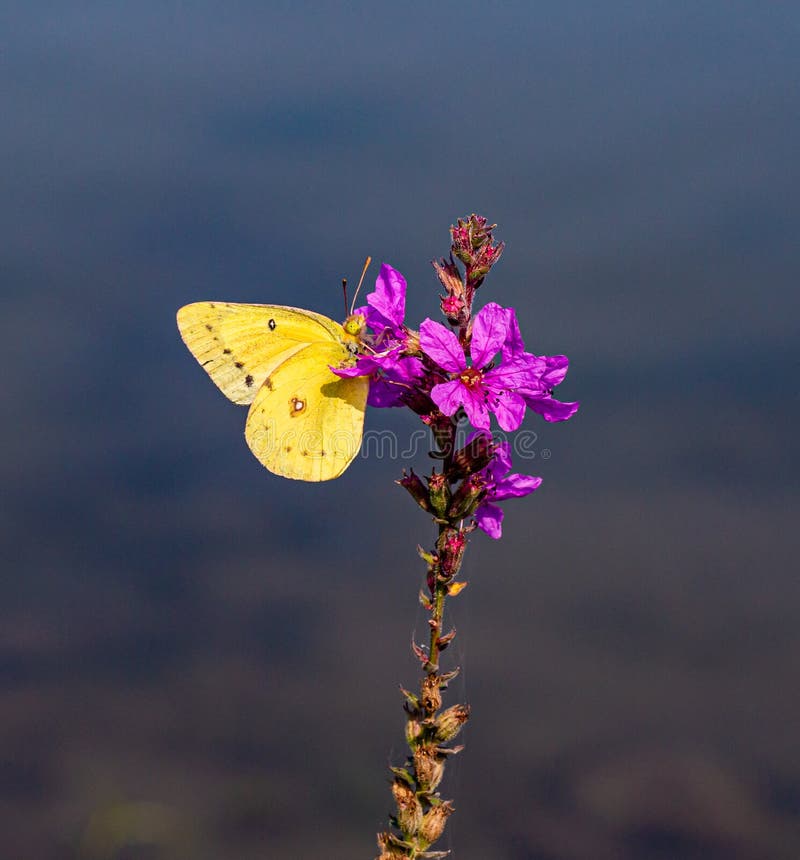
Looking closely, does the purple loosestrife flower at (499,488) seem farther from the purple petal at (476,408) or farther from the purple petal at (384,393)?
the purple petal at (384,393)

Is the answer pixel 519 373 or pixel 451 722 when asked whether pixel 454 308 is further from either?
pixel 451 722

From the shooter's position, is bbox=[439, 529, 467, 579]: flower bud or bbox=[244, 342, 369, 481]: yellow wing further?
bbox=[244, 342, 369, 481]: yellow wing

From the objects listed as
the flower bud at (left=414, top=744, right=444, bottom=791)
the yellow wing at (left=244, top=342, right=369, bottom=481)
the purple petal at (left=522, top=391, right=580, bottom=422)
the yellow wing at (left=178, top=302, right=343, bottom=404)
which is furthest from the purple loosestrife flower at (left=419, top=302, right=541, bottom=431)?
the flower bud at (left=414, top=744, right=444, bottom=791)

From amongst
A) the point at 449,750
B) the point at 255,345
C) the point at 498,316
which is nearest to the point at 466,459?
the point at 498,316

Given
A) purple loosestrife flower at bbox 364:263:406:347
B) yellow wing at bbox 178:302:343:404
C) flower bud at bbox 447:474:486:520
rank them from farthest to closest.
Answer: yellow wing at bbox 178:302:343:404 < purple loosestrife flower at bbox 364:263:406:347 < flower bud at bbox 447:474:486:520

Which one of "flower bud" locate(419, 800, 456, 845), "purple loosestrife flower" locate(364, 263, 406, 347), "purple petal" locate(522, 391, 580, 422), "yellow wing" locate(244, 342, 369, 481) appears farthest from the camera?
"yellow wing" locate(244, 342, 369, 481)

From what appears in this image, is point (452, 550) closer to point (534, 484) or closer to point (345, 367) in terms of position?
point (534, 484)

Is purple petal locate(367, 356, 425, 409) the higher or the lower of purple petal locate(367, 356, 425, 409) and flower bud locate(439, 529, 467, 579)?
the higher

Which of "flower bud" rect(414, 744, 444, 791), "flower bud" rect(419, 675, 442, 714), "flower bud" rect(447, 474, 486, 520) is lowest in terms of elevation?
"flower bud" rect(414, 744, 444, 791)

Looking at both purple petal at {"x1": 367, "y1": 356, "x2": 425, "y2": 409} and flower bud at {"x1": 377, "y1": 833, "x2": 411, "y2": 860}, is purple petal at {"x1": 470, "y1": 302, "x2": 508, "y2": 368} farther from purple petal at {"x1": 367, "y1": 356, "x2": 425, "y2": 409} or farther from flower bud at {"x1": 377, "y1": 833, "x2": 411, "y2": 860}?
flower bud at {"x1": 377, "y1": 833, "x2": 411, "y2": 860}
